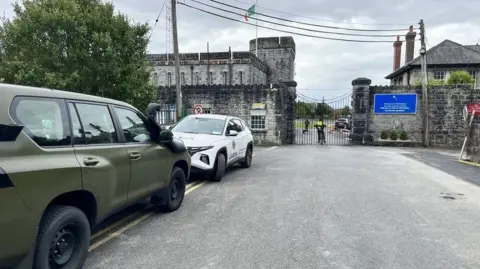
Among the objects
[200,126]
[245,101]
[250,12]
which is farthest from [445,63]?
[200,126]

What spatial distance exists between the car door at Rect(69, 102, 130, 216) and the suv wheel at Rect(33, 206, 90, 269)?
1.06 ft

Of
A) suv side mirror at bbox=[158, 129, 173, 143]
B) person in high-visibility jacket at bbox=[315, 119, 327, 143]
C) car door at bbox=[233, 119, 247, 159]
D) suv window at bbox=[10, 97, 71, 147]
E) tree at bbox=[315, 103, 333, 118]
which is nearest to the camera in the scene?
suv window at bbox=[10, 97, 71, 147]

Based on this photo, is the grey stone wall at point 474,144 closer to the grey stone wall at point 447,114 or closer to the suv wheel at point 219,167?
the grey stone wall at point 447,114

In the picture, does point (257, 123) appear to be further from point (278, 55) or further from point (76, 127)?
point (278, 55)

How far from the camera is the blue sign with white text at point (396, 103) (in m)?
20.8

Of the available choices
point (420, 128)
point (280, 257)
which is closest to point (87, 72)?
point (280, 257)

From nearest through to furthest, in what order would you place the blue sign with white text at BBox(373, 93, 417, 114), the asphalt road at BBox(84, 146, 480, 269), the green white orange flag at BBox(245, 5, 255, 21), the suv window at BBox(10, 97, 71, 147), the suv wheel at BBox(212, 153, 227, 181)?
1. the suv window at BBox(10, 97, 71, 147)
2. the asphalt road at BBox(84, 146, 480, 269)
3. the suv wheel at BBox(212, 153, 227, 181)
4. the blue sign with white text at BBox(373, 93, 417, 114)
5. the green white orange flag at BBox(245, 5, 255, 21)

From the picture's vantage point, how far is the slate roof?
33.8m

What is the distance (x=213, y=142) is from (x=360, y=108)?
1513 centimetres

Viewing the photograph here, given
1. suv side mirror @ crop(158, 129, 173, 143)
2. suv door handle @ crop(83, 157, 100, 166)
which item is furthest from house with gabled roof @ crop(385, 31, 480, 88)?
suv door handle @ crop(83, 157, 100, 166)

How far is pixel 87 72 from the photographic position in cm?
1221

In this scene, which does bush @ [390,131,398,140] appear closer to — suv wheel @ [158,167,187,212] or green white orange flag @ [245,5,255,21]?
green white orange flag @ [245,5,255,21]

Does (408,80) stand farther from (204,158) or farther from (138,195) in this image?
(138,195)

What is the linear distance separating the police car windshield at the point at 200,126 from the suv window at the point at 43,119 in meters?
5.71
